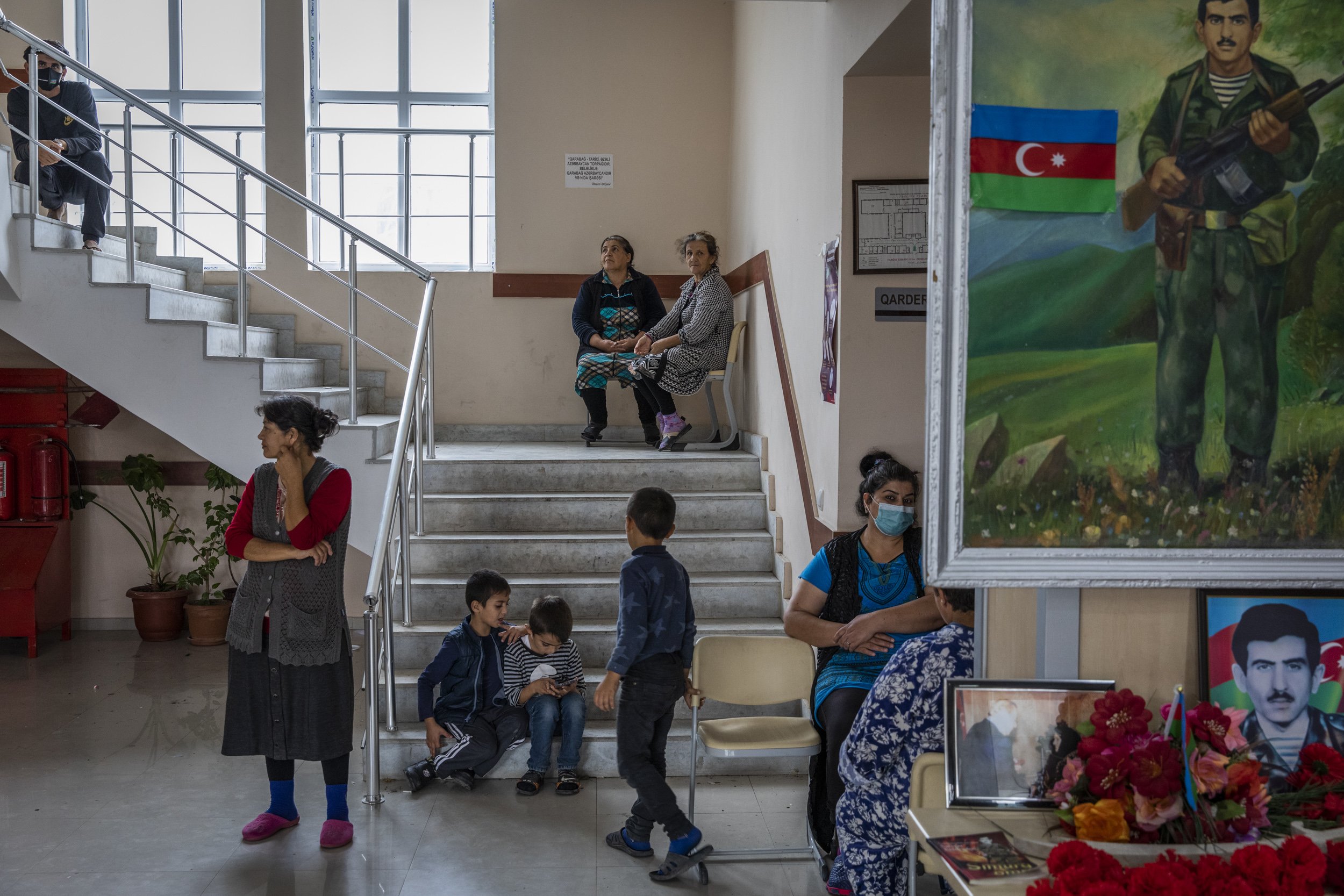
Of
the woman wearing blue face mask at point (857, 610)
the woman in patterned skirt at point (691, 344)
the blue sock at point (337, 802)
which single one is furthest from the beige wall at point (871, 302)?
the blue sock at point (337, 802)

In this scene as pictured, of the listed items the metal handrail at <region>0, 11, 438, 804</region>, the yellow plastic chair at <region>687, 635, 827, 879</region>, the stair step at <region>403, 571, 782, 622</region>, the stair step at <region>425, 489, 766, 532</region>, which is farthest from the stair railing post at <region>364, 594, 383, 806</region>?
the stair step at <region>425, 489, 766, 532</region>

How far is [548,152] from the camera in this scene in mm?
6484

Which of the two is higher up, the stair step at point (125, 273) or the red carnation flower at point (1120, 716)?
the stair step at point (125, 273)

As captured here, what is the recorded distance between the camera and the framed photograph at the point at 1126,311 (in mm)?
1801

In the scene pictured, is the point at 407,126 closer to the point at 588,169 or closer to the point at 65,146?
the point at 588,169

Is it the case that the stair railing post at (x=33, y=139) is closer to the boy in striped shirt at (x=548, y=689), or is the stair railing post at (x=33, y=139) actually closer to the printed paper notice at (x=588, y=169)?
the printed paper notice at (x=588, y=169)

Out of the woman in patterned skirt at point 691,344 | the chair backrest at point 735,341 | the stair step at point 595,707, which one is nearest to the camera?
the stair step at point 595,707

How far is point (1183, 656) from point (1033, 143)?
98 cm

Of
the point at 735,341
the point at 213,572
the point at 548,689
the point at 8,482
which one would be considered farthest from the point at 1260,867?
the point at 8,482

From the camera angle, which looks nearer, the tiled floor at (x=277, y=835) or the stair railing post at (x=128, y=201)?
the tiled floor at (x=277, y=835)

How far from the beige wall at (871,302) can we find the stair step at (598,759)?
4.03 feet

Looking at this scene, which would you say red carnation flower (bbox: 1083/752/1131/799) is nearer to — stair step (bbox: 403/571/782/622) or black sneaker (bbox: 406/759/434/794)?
black sneaker (bbox: 406/759/434/794)

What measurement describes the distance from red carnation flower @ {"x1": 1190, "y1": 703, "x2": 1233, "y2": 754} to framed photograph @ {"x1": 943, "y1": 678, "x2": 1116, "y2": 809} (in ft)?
0.45

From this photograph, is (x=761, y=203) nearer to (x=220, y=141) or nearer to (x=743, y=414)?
(x=743, y=414)
